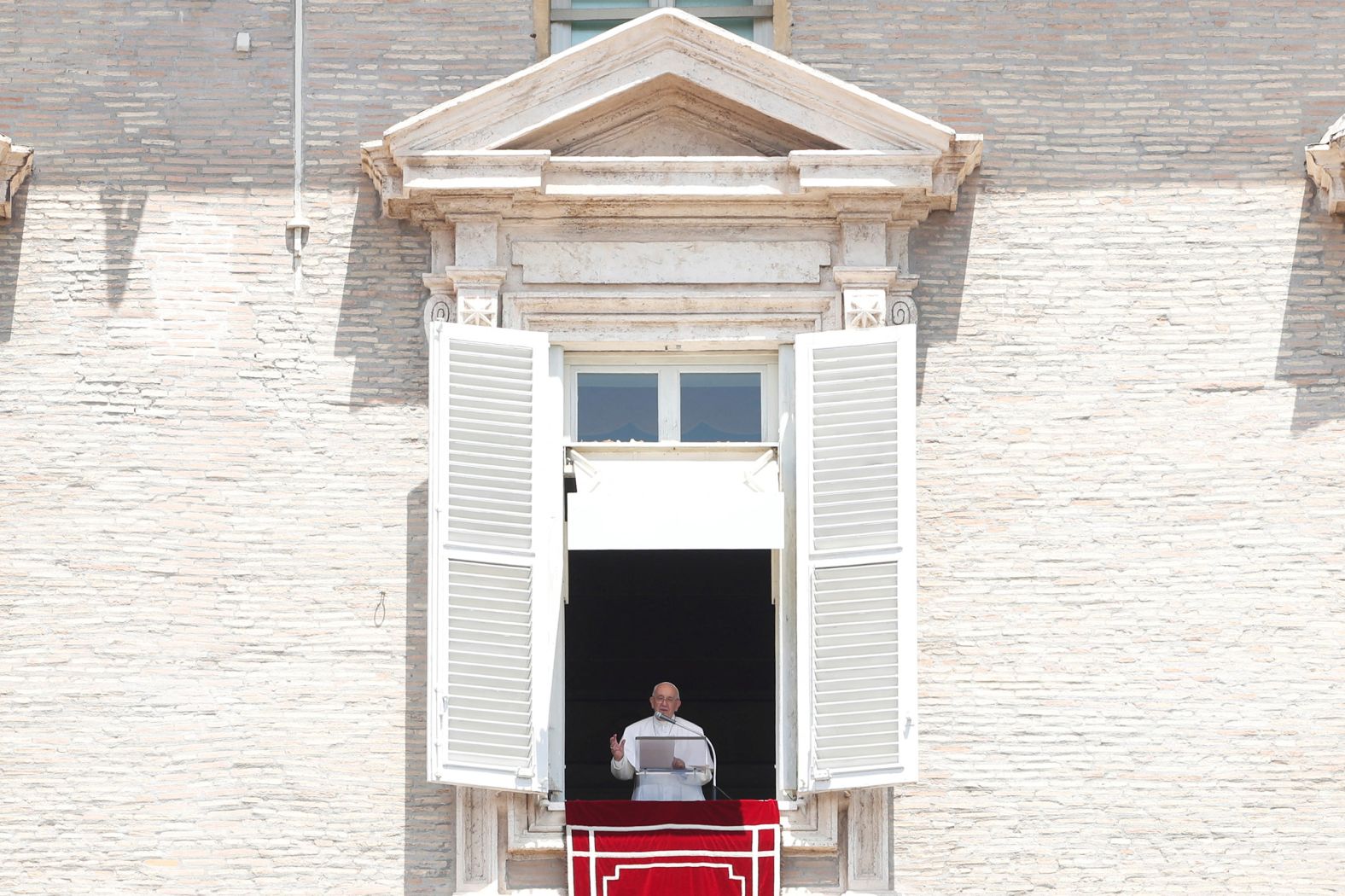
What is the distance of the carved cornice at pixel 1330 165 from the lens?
37.5 feet

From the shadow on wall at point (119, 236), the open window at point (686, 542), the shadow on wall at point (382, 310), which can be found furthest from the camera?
the shadow on wall at point (119, 236)

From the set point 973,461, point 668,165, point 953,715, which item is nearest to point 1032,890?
point 953,715

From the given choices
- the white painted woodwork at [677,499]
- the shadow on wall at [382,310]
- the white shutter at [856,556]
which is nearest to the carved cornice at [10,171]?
the shadow on wall at [382,310]

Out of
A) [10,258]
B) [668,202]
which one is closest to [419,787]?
[668,202]

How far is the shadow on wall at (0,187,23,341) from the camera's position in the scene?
11.6m

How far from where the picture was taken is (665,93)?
11.6m

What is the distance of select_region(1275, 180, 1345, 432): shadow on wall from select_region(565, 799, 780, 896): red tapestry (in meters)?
3.24

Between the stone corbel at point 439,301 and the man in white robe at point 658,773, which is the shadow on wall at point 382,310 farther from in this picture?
the man in white robe at point 658,773

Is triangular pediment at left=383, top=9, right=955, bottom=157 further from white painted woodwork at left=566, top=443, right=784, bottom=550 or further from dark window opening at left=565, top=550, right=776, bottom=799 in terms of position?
dark window opening at left=565, top=550, right=776, bottom=799

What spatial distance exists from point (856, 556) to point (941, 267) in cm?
159

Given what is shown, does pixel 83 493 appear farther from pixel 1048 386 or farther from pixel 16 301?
pixel 1048 386

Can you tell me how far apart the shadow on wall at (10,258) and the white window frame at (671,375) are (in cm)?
270

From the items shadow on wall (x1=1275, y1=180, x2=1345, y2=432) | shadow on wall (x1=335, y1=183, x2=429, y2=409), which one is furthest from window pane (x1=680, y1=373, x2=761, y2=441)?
shadow on wall (x1=1275, y1=180, x2=1345, y2=432)

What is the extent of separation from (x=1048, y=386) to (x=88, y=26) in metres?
5.05
